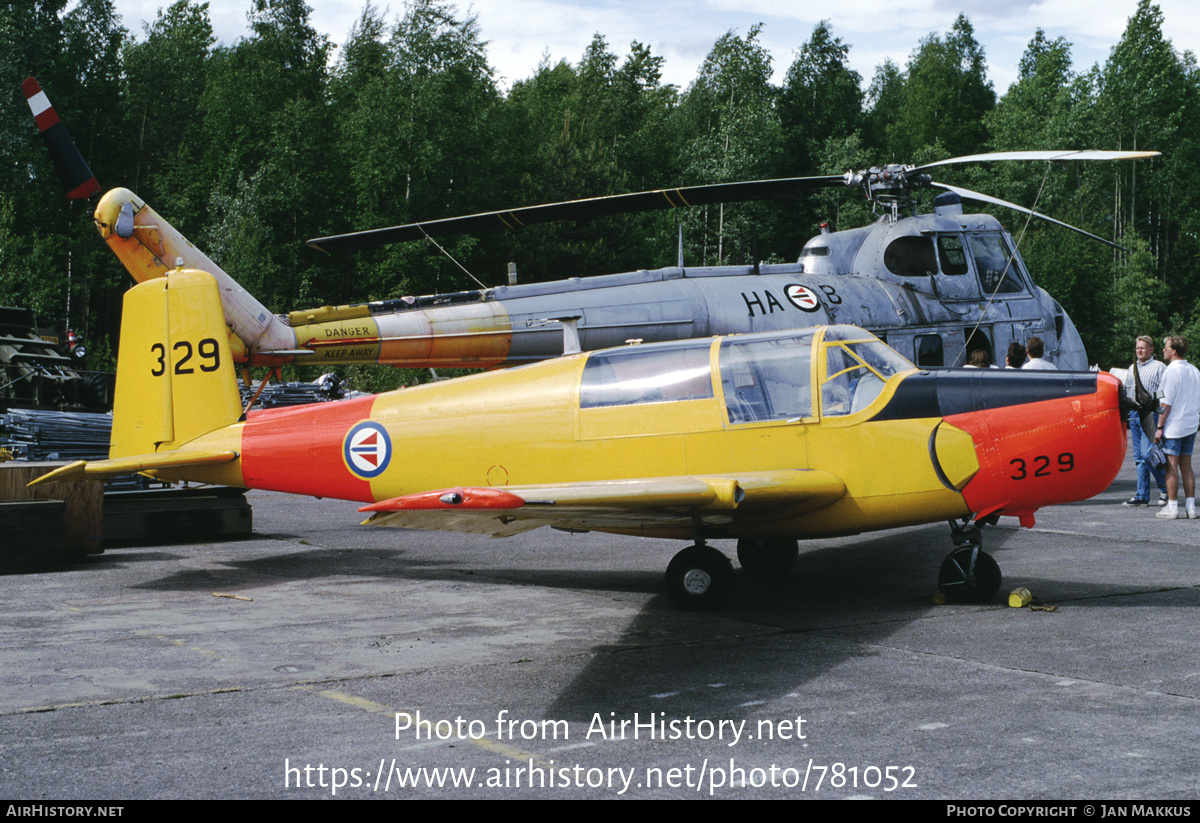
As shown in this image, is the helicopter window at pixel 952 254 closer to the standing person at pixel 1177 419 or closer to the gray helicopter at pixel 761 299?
the gray helicopter at pixel 761 299

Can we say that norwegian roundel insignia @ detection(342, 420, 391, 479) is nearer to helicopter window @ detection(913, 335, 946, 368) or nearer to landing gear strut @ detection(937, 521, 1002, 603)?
landing gear strut @ detection(937, 521, 1002, 603)

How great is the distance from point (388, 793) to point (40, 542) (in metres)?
6.59

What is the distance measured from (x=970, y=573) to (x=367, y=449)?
472 cm

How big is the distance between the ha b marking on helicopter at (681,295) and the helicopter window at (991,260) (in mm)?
18

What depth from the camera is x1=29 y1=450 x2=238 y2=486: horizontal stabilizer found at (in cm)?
811

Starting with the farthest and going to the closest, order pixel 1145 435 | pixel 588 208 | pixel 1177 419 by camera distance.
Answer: pixel 1145 435
pixel 1177 419
pixel 588 208

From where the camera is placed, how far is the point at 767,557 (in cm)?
855

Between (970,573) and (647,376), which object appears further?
(647,376)

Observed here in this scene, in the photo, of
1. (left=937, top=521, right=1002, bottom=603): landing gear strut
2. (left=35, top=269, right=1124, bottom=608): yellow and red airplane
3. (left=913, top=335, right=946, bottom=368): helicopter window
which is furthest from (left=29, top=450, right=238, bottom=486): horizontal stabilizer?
(left=913, top=335, right=946, bottom=368): helicopter window

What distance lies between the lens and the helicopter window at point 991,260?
13.9m

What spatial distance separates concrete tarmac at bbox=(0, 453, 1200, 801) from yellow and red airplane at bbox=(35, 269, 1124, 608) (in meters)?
0.69

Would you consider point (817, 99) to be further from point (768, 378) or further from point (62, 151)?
point (768, 378)

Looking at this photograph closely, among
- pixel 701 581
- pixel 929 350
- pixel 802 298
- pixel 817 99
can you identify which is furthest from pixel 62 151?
pixel 817 99

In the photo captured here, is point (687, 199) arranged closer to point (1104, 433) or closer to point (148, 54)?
point (1104, 433)
